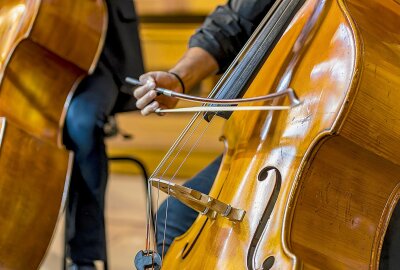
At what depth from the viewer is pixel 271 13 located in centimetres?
95

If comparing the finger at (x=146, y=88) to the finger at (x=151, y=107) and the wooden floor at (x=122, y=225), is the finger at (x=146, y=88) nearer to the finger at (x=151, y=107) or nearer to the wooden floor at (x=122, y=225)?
the finger at (x=151, y=107)

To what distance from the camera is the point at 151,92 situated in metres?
0.95

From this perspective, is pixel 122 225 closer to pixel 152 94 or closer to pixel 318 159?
pixel 152 94

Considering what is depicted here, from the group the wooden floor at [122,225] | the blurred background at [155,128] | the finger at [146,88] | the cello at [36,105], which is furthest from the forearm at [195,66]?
the blurred background at [155,128]

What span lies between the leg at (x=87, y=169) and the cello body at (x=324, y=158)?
545mm

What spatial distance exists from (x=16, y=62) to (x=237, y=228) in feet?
2.26

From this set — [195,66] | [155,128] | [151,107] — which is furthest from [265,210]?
[155,128]

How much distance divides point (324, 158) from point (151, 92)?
0.29 meters

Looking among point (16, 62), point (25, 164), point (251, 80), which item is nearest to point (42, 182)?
point (25, 164)

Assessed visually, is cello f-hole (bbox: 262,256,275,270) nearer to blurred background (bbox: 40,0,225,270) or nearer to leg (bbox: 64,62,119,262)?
leg (bbox: 64,62,119,262)

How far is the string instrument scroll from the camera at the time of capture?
78 centimetres

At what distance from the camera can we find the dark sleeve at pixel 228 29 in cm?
113

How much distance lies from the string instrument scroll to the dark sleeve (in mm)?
243

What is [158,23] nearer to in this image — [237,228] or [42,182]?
[42,182]
